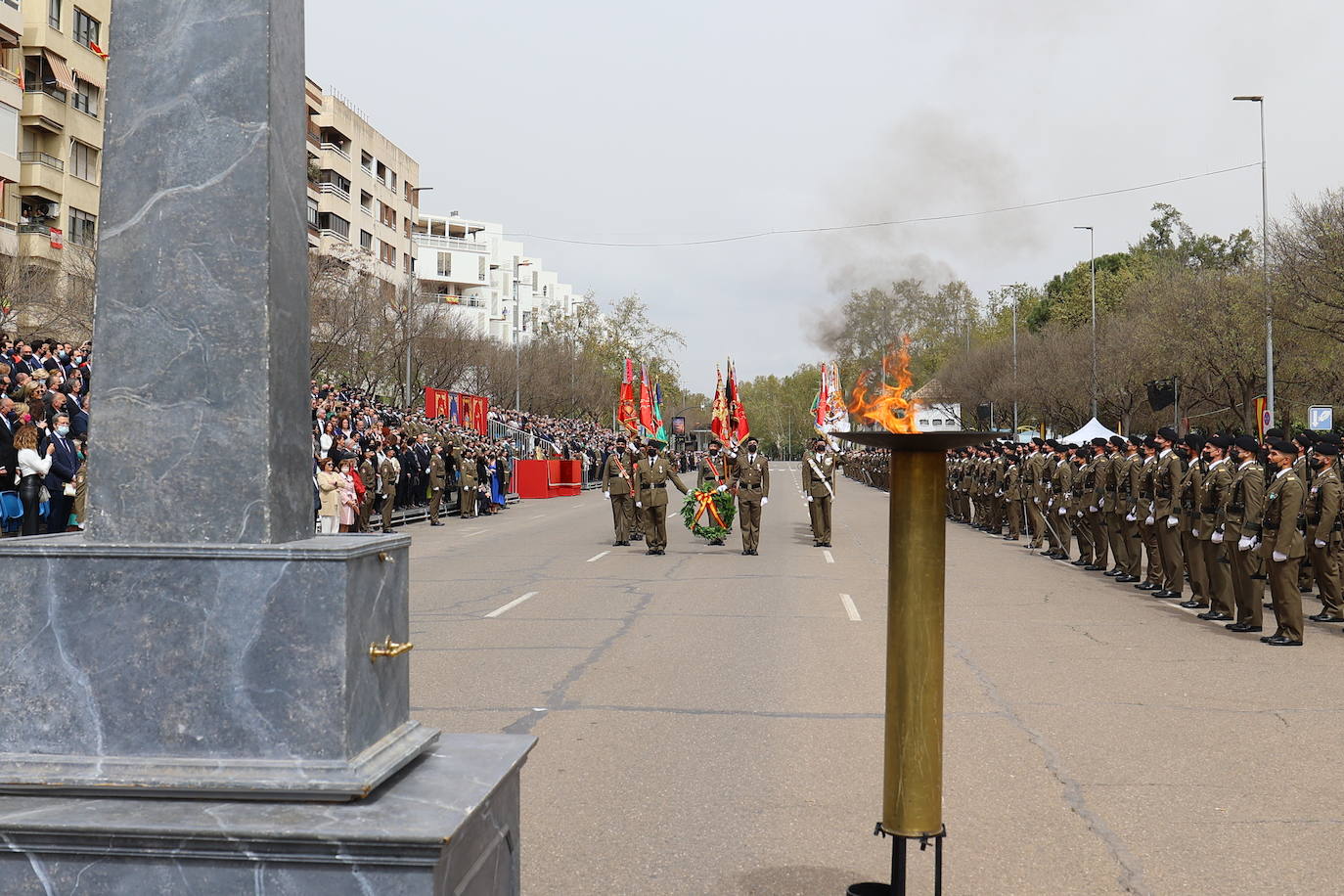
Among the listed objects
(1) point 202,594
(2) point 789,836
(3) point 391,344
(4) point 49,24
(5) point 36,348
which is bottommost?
(2) point 789,836

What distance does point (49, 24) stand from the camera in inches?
1559

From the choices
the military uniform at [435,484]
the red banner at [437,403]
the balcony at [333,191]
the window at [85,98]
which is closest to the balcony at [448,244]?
the balcony at [333,191]

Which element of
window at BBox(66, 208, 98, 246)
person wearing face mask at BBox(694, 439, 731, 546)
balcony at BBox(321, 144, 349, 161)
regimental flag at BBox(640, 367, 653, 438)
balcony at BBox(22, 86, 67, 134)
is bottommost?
person wearing face mask at BBox(694, 439, 731, 546)

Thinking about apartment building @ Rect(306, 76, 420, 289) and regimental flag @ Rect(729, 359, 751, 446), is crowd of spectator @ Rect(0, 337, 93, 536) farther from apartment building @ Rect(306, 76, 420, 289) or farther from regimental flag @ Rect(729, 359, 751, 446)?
apartment building @ Rect(306, 76, 420, 289)

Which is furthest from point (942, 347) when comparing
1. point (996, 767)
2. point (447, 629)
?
point (996, 767)

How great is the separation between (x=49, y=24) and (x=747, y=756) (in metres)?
42.9

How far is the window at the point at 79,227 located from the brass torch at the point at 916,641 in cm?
4339

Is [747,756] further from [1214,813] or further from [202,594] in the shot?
[202,594]

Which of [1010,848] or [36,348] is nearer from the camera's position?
[1010,848]

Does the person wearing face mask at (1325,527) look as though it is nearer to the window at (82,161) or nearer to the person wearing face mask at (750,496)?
the person wearing face mask at (750,496)

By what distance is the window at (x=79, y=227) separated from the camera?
135ft

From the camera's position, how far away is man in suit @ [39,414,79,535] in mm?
14578

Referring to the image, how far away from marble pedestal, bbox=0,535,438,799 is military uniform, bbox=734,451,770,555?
16.0 meters

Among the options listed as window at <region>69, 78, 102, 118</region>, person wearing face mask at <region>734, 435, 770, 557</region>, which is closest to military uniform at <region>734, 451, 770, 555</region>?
person wearing face mask at <region>734, 435, 770, 557</region>
